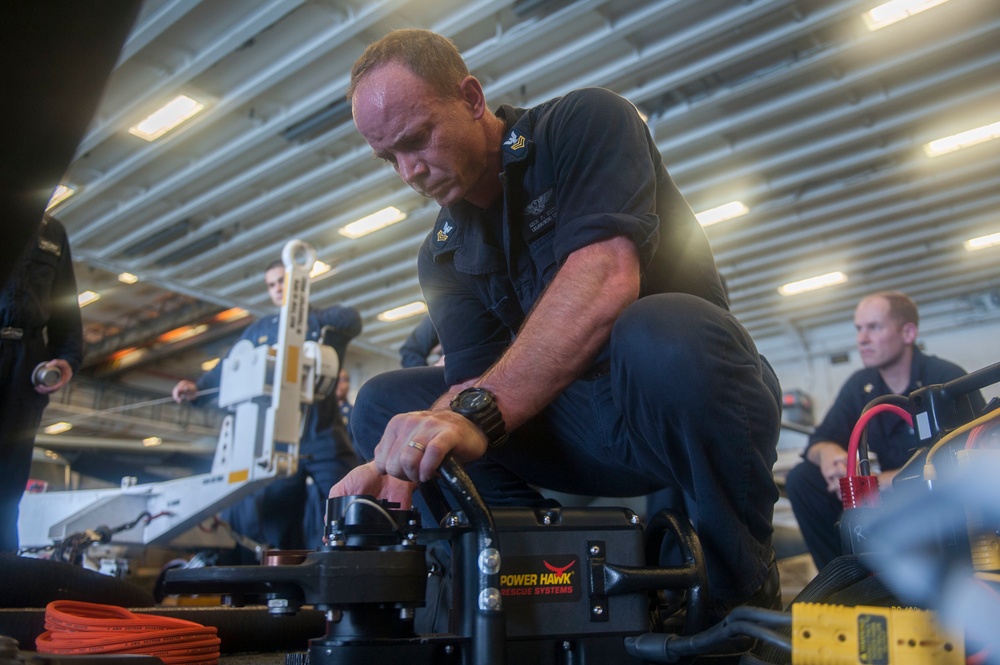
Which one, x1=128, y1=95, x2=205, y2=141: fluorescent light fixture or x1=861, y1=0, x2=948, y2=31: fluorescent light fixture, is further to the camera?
x1=128, y1=95, x2=205, y2=141: fluorescent light fixture

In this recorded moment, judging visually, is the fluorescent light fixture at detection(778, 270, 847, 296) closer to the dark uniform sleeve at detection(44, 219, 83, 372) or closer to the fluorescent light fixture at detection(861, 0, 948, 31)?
the fluorescent light fixture at detection(861, 0, 948, 31)

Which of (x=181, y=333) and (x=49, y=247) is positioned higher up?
(x=181, y=333)

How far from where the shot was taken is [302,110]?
185 inches

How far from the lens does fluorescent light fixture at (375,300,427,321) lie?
8.08 metres

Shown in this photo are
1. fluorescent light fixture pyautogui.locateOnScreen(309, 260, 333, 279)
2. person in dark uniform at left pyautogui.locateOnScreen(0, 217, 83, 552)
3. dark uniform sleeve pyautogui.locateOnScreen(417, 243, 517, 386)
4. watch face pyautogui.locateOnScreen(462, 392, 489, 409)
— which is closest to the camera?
watch face pyautogui.locateOnScreen(462, 392, 489, 409)

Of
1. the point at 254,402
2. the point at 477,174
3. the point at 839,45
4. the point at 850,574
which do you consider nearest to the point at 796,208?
the point at 839,45

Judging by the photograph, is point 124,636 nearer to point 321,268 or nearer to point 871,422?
point 871,422

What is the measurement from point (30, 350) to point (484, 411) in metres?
2.16

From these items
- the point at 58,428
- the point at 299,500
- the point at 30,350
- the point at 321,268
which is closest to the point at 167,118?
the point at 321,268

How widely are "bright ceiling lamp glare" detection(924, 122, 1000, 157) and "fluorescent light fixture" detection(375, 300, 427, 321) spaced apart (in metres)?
4.88

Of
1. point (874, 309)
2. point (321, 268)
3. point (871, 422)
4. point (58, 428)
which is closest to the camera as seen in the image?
point (871, 422)

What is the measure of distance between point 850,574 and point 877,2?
Answer: 3.94 metres

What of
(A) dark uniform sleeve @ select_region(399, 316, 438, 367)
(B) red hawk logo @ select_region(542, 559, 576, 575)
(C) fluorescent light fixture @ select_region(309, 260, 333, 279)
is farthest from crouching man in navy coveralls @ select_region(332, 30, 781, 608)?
(C) fluorescent light fixture @ select_region(309, 260, 333, 279)

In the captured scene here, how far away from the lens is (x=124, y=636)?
34.5 inches
